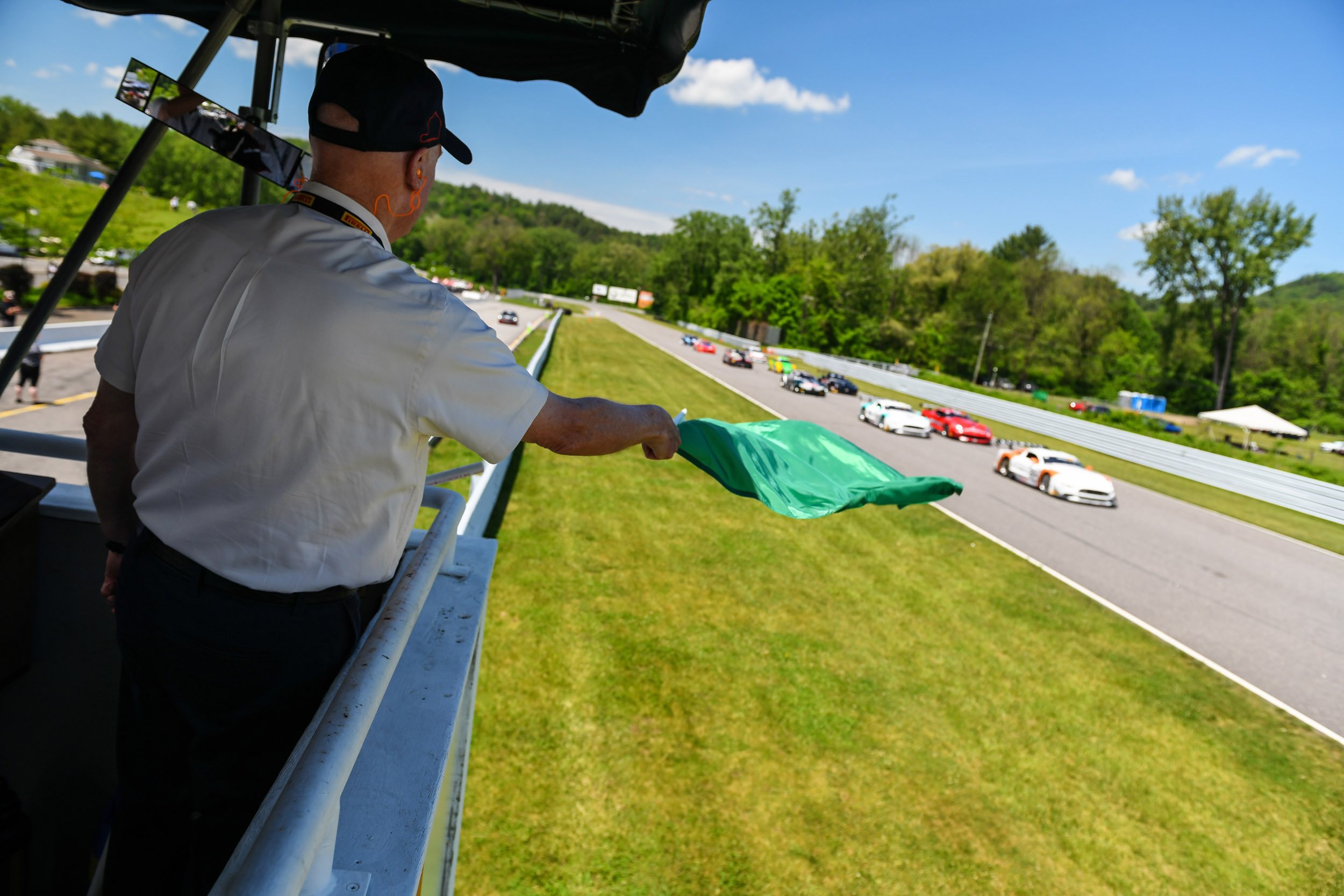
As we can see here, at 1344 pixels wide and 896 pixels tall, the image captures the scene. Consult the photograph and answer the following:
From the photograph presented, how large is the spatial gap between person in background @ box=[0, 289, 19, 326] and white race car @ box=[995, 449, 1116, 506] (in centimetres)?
2874

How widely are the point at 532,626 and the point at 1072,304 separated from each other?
101 m

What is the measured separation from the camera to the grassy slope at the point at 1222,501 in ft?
66.1

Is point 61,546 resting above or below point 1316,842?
above

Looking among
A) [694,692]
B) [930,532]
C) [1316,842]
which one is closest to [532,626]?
[694,692]

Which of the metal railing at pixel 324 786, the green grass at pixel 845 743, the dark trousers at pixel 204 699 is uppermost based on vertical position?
the metal railing at pixel 324 786

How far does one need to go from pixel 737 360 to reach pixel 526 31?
1948 inches

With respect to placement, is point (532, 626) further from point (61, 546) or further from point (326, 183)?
point (326, 183)

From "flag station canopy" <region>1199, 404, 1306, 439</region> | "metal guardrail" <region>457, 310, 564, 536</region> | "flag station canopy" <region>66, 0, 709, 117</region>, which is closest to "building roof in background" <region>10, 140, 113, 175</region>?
"metal guardrail" <region>457, 310, 564, 536</region>

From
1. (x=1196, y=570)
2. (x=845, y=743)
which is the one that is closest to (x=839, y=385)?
(x=1196, y=570)

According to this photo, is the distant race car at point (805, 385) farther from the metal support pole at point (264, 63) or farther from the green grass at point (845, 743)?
the metal support pole at point (264, 63)

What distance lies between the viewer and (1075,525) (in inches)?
648

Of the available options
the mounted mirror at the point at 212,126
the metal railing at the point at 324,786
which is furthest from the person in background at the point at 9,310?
the metal railing at the point at 324,786

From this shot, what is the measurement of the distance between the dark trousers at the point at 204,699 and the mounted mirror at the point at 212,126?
5.51ft

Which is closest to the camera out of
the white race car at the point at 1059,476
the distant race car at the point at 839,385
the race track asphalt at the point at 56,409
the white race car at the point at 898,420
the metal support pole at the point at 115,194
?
the metal support pole at the point at 115,194
